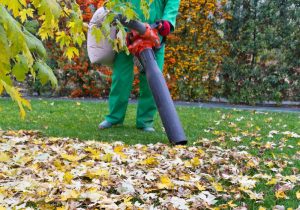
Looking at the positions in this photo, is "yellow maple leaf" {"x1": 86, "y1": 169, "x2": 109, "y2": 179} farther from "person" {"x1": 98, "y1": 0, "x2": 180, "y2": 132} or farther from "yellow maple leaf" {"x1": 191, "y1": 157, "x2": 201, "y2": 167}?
"person" {"x1": 98, "y1": 0, "x2": 180, "y2": 132}

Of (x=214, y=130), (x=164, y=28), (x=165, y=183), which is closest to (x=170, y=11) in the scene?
(x=164, y=28)

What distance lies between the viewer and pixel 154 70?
4.70m

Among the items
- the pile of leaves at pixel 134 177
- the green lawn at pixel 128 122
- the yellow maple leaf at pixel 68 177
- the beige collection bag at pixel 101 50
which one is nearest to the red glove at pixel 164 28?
the beige collection bag at pixel 101 50

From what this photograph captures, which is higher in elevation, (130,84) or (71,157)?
(130,84)

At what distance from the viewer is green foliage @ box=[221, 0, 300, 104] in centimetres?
867

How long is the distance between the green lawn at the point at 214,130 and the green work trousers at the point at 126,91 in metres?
0.15

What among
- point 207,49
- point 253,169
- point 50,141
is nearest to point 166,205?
point 253,169

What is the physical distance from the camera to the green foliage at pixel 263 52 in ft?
28.5

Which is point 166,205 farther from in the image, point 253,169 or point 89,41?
point 89,41

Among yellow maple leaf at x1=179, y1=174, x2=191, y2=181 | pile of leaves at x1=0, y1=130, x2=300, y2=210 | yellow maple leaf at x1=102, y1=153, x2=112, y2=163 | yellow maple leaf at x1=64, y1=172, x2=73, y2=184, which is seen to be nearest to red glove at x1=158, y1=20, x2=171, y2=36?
pile of leaves at x1=0, y1=130, x2=300, y2=210

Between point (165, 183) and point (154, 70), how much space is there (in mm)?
1930

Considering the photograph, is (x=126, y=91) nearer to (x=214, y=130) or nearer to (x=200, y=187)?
(x=214, y=130)

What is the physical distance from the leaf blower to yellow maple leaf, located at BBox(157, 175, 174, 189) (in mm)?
1423

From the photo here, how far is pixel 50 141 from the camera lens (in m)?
4.30
